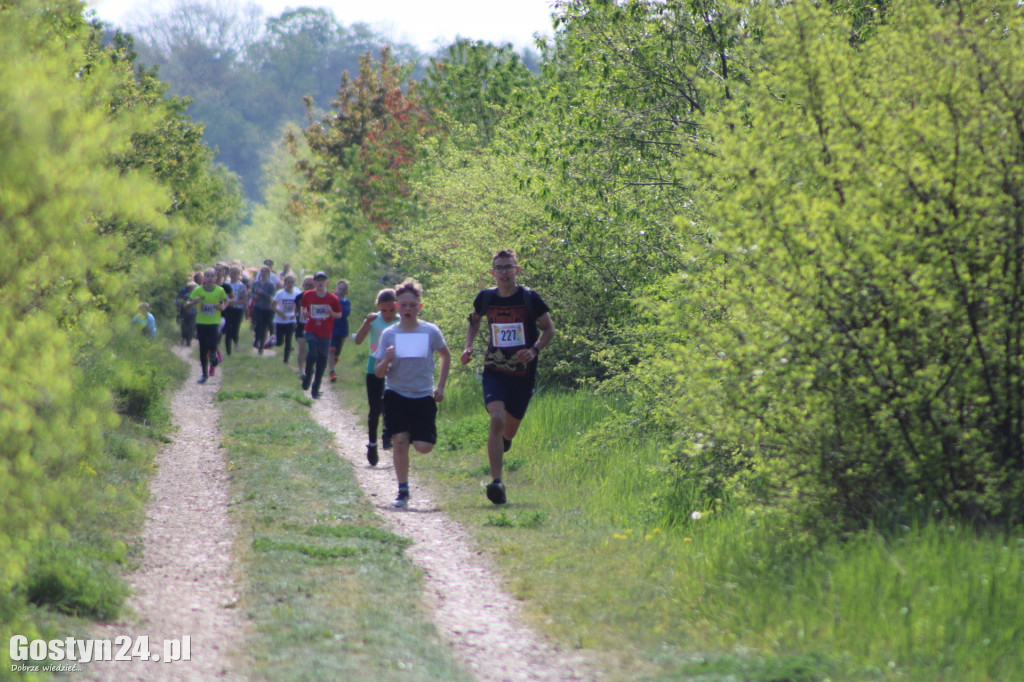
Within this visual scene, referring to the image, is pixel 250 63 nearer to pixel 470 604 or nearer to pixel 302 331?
pixel 302 331

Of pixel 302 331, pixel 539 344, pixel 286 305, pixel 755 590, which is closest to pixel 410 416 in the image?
pixel 539 344

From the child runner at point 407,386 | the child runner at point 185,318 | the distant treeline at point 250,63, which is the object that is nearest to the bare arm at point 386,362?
the child runner at point 407,386

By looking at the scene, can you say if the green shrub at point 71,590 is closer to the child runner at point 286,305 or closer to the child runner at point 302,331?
the child runner at point 302,331

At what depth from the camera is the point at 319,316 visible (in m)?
15.2

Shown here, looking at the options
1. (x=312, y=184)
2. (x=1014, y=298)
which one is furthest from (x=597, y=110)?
(x=312, y=184)

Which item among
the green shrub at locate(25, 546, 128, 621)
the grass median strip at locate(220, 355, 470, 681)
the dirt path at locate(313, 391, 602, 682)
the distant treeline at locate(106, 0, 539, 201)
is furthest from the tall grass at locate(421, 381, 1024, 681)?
the distant treeline at locate(106, 0, 539, 201)

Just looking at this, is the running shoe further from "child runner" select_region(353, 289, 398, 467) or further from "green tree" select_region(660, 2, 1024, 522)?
"green tree" select_region(660, 2, 1024, 522)

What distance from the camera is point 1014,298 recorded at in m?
5.02

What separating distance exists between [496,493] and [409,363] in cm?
139

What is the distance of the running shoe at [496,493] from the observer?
8.48 metres

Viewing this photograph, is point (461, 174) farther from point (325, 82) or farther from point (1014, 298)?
point (325, 82)

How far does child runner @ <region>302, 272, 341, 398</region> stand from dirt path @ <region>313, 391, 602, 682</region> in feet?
20.0

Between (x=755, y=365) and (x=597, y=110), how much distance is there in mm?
6142

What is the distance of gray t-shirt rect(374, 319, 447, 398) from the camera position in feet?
28.2
